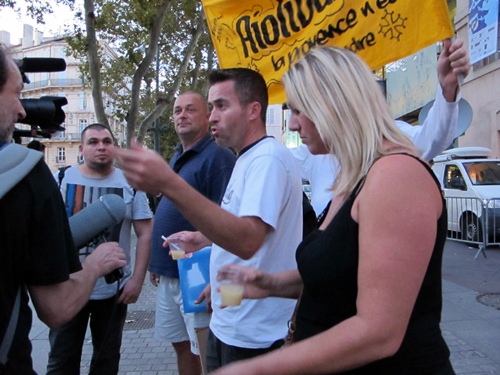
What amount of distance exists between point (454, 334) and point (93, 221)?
4.14m

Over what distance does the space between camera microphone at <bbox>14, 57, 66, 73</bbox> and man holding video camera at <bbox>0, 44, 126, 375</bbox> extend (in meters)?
0.53

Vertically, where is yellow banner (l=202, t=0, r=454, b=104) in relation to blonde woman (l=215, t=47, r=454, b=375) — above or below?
above

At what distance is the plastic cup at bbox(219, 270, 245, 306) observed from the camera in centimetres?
186

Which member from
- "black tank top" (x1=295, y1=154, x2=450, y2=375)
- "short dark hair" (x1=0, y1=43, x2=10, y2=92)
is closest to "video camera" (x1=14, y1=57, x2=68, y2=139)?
"short dark hair" (x1=0, y1=43, x2=10, y2=92)

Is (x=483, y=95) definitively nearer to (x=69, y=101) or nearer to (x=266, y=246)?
(x=266, y=246)

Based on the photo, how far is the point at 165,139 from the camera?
33719 mm

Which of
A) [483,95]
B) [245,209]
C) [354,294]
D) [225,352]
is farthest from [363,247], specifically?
[483,95]

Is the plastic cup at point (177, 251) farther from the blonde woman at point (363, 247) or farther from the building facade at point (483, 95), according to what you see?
the building facade at point (483, 95)

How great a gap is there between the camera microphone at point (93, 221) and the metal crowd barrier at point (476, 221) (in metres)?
7.99

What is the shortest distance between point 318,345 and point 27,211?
42.0 inches

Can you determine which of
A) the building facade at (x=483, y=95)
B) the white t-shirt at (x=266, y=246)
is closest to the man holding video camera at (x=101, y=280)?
the white t-shirt at (x=266, y=246)

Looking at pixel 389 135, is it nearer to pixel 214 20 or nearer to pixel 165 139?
pixel 214 20

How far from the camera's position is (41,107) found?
2482 millimetres

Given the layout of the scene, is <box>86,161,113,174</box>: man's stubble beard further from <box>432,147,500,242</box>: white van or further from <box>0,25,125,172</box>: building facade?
<box>0,25,125,172</box>: building facade
